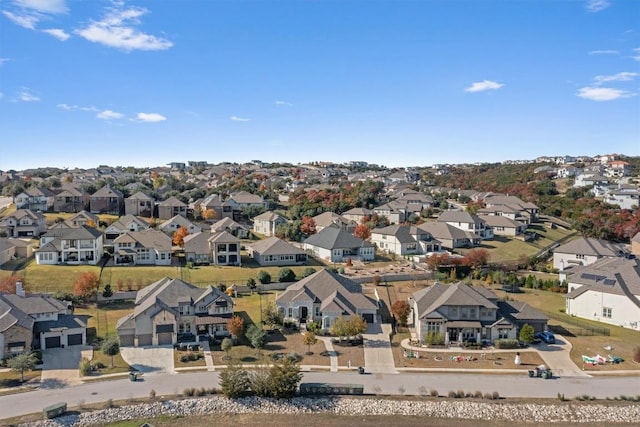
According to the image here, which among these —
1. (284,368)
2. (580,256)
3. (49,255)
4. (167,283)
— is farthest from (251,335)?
(580,256)

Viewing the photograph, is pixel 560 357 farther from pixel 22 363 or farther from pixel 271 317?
pixel 22 363

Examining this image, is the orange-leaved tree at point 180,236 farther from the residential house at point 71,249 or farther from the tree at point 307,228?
the tree at point 307,228

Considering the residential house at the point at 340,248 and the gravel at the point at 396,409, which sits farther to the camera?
the residential house at the point at 340,248

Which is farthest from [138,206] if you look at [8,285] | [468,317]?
[468,317]

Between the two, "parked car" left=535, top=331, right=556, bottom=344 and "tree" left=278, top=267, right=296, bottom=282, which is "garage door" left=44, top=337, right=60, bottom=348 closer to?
"tree" left=278, top=267, right=296, bottom=282

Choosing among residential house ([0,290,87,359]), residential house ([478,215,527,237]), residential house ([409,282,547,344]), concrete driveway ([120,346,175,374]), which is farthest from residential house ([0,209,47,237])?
residential house ([478,215,527,237])

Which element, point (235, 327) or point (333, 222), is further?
point (333, 222)

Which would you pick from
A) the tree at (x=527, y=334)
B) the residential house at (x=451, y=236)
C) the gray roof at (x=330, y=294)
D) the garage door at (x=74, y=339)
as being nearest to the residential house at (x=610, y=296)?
the tree at (x=527, y=334)
